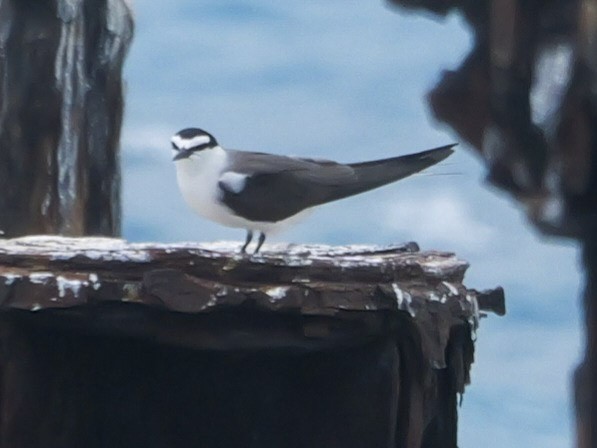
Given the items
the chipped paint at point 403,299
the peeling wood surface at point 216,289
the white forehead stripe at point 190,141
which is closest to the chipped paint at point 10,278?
the peeling wood surface at point 216,289

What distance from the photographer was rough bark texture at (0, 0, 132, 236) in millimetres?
1985

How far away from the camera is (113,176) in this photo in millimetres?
2102

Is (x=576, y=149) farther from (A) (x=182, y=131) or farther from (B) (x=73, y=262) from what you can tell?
(B) (x=73, y=262)

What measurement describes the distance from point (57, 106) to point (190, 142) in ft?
1.35

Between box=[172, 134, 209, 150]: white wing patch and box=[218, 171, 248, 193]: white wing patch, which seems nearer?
box=[218, 171, 248, 193]: white wing patch

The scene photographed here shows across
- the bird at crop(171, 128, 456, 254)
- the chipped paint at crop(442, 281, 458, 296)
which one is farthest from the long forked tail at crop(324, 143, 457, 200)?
the chipped paint at crop(442, 281, 458, 296)

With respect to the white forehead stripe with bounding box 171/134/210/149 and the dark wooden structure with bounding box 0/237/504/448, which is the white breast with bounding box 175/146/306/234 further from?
the dark wooden structure with bounding box 0/237/504/448

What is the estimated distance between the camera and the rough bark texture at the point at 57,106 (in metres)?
1.99

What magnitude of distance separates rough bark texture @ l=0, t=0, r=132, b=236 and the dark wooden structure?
0.48 m

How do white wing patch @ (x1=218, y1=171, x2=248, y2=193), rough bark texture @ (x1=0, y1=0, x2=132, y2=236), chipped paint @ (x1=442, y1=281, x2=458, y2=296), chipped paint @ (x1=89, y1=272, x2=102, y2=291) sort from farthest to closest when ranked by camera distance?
rough bark texture @ (x1=0, y1=0, x2=132, y2=236) < white wing patch @ (x1=218, y1=171, x2=248, y2=193) < chipped paint @ (x1=442, y1=281, x2=458, y2=296) < chipped paint @ (x1=89, y1=272, x2=102, y2=291)

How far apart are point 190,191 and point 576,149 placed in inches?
44.5

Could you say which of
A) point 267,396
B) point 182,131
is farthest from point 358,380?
point 182,131

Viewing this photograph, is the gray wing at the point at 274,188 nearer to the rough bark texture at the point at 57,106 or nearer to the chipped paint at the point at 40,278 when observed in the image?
the chipped paint at the point at 40,278

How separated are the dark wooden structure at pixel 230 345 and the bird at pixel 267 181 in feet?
0.46
